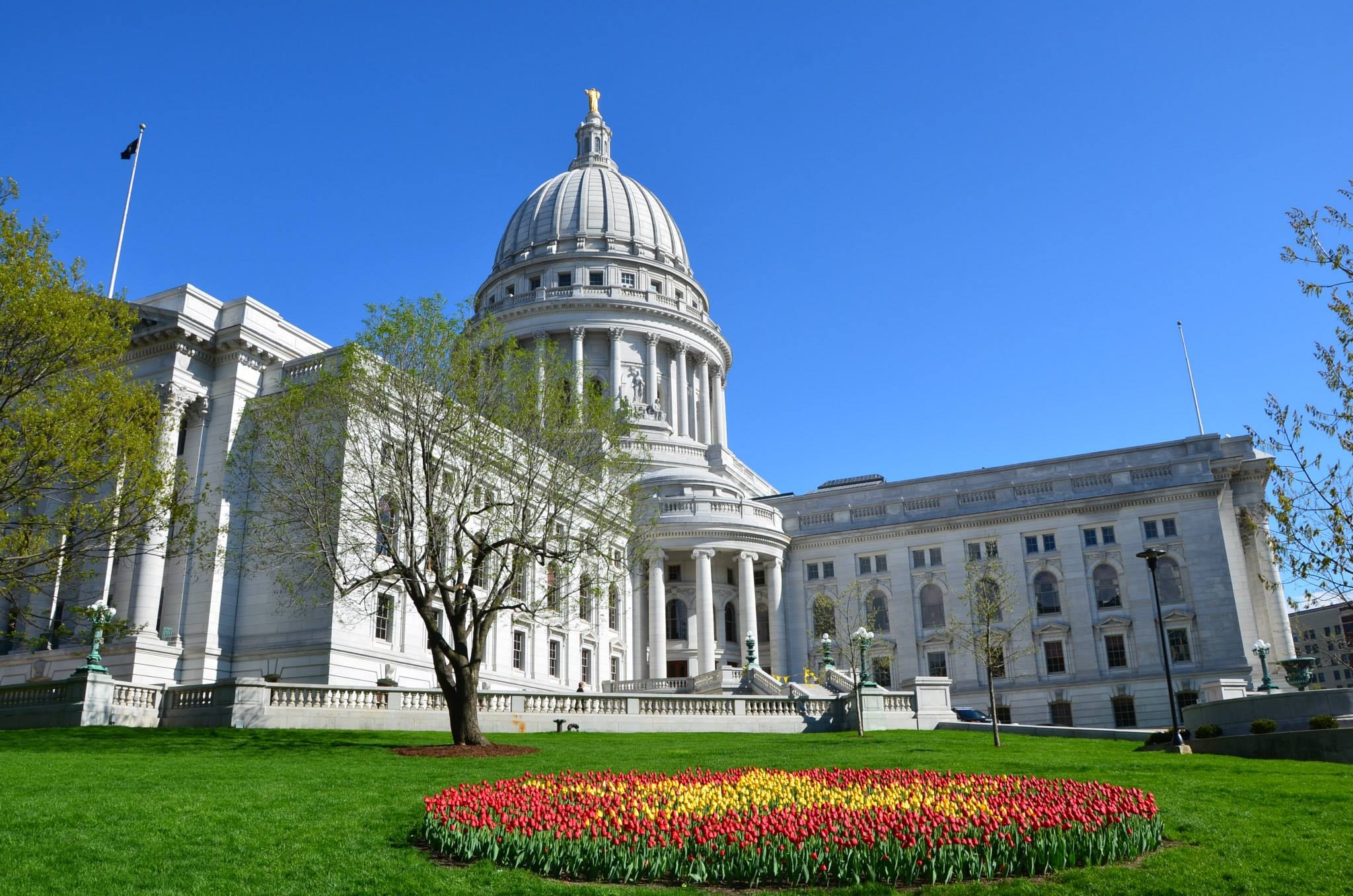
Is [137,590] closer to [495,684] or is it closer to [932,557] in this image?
[495,684]

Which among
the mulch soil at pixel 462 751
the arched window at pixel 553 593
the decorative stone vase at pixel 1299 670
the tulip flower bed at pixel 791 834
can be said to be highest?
the arched window at pixel 553 593

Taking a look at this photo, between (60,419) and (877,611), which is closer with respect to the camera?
(60,419)


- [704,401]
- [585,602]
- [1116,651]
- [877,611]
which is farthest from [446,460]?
[704,401]

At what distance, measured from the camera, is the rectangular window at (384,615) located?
152 feet

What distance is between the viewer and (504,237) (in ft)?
345

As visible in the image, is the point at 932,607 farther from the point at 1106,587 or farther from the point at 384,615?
the point at 384,615

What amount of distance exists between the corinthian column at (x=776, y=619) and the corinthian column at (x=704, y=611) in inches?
209

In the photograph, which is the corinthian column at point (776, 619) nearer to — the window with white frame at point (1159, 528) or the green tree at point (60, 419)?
the window with white frame at point (1159, 528)

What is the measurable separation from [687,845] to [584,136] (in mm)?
105554

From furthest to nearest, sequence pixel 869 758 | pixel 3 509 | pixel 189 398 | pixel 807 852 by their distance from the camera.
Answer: pixel 189 398 → pixel 3 509 → pixel 869 758 → pixel 807 852

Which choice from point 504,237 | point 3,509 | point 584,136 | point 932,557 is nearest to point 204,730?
point 3,509

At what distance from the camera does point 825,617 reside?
72.8 metres

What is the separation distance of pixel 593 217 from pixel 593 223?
739 millimetres

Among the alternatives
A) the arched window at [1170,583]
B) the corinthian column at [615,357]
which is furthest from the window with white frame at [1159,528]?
the corinthian column at [615,357]
